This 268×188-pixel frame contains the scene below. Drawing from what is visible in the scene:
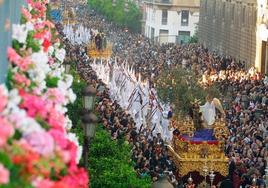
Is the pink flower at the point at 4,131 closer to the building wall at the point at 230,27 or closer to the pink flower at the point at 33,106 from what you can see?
the pink flower at the point at 33,106

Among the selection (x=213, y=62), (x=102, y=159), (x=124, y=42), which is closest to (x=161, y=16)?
(x=124, y=42)

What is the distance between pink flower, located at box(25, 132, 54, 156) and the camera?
813 cm

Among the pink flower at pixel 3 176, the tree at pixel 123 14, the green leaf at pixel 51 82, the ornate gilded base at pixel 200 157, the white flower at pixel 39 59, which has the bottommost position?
the tree at pixel 123 14

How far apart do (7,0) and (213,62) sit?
5352 centimetres

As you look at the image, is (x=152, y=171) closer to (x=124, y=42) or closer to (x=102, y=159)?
(x=102, y=159)

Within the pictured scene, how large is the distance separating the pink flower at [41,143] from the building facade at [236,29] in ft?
183

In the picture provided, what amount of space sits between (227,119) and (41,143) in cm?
3239

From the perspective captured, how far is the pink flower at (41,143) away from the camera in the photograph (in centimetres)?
813

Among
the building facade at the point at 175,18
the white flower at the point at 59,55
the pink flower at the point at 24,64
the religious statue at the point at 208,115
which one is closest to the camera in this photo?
the pink flower at the point at 24,64

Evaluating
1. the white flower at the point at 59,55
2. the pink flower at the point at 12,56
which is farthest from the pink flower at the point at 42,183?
the white flower at the point at 59,55

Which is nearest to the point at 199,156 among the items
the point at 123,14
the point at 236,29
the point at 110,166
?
the point at 110,166

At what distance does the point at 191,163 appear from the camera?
95.5 ft

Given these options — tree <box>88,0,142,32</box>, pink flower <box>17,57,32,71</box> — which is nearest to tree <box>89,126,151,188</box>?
pink flower <box>17,57,32,71</box>

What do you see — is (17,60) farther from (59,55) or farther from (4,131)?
(59,55)
